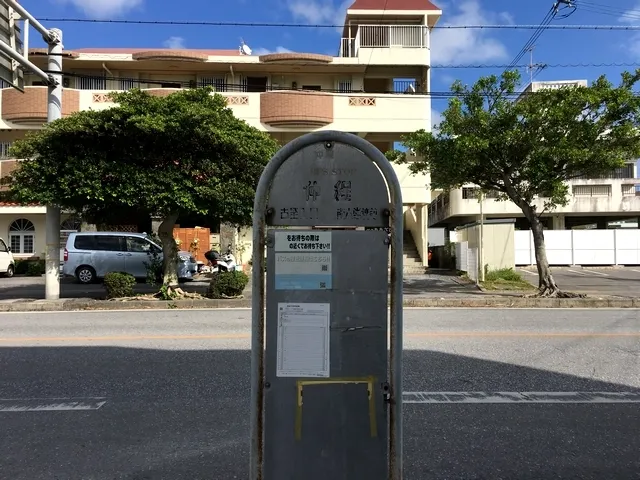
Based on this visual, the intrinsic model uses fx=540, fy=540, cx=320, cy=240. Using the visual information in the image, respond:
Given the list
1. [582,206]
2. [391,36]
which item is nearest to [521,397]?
[391,36]

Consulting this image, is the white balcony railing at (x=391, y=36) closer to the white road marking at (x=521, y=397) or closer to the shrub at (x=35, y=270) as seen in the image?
the shrub at (x=35, y=270)

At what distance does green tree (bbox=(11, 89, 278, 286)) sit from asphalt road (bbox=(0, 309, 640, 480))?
167 inches

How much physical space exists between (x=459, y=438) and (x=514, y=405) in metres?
1.12

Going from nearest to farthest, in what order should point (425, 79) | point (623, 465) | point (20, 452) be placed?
point (623, 465) → point (20, 452) → point (425, 79)

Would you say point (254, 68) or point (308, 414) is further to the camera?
point (254, 68)

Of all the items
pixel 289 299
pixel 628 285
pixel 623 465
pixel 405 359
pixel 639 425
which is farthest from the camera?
pixel 628 285

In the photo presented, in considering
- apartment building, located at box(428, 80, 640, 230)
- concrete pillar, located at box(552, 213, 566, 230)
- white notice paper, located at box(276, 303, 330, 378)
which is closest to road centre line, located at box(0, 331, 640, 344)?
white notice paper, located at box(276, 303, 330, 378)

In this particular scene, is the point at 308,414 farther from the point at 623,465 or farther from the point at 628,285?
the point at 628,285

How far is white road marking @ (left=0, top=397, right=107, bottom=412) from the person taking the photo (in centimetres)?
515

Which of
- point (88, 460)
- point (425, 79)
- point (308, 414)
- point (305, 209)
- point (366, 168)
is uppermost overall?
point (425, 79)

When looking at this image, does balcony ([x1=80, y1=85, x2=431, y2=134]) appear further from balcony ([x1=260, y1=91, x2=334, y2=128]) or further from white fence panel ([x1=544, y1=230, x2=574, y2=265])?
white fence panel ([x1=544, y1=230, x2=574, y2=265])

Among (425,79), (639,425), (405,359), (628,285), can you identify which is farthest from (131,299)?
(425,79)

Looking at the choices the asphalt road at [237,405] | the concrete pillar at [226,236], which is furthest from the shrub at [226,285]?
the concrete pillar at [226,236]

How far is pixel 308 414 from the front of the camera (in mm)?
2494
